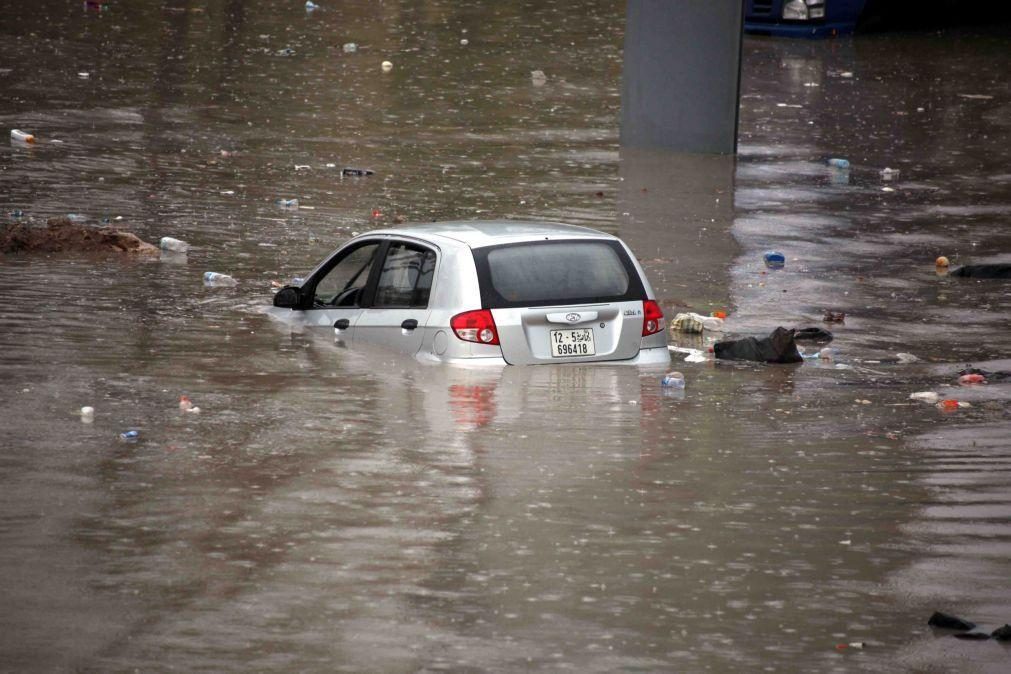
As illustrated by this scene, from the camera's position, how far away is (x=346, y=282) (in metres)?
15.3

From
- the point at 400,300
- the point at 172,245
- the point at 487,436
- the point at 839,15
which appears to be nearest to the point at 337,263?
the point at 400,300

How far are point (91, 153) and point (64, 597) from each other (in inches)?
597

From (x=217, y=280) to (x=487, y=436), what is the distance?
5.83 meters

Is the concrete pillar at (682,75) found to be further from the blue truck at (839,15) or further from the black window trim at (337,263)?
the black window trim at (337,263)

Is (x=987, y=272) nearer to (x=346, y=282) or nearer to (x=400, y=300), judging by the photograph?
(x=346, y=282)

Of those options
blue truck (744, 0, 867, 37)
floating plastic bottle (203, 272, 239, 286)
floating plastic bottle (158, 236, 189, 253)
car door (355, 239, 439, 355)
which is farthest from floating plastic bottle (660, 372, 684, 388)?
blue truck (744, 0, 867, 37)

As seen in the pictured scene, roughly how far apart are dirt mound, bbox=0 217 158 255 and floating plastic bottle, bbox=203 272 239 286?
4.31 ft

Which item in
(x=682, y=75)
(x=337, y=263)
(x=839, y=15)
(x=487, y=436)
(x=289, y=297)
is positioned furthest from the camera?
(x=839, y=15)

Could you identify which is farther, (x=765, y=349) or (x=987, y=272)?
(x=987, y=272)

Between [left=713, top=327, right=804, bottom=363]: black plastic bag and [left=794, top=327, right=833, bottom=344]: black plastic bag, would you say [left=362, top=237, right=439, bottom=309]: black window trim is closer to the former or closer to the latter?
[left=713, top=327, right=804, bottom=363]: black plastic bag

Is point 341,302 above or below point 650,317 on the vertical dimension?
below

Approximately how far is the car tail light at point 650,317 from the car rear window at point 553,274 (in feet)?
0.28

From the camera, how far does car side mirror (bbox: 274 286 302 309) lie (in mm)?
13594

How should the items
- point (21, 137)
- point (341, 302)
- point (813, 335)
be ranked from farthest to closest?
point (21, 137)
point (813, 335)
point (341, 302)
